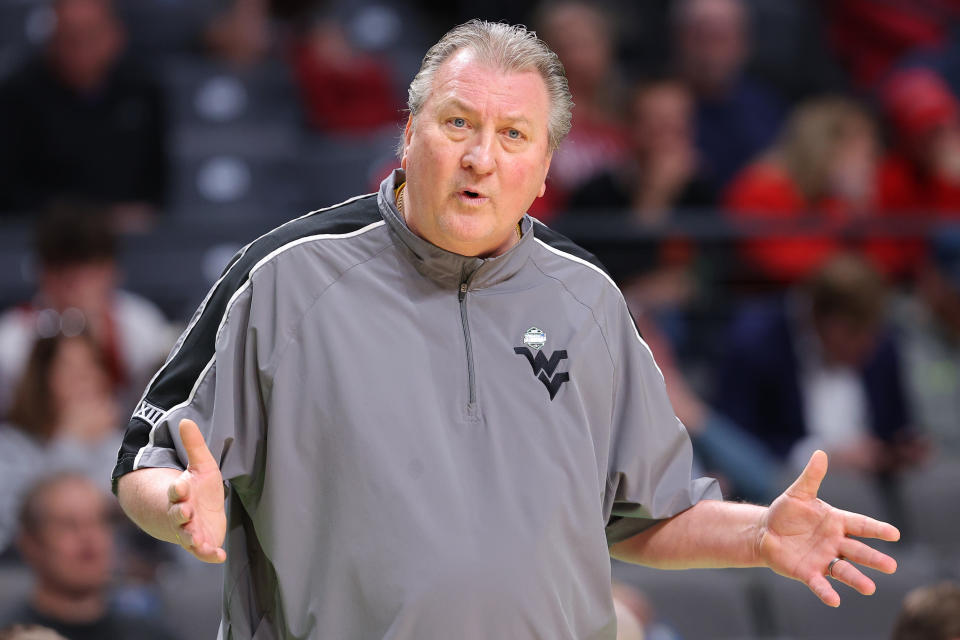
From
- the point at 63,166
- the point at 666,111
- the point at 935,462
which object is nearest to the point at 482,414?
the point at 935,462

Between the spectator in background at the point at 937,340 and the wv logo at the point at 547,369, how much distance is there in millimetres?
3843

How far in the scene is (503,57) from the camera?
208 cm

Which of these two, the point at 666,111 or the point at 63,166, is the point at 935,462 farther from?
the point at 63,166

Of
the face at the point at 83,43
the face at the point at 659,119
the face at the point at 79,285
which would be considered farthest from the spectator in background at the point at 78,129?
the face at the point at 659,119

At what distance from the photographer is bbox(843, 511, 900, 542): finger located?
6.61ft

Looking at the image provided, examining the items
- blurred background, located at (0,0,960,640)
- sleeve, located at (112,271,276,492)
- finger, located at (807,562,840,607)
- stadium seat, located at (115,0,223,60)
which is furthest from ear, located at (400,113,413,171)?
stadium seat, located at (115,0,223,60)

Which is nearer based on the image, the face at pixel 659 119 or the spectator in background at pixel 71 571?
the spectator in background at pixel 71 571

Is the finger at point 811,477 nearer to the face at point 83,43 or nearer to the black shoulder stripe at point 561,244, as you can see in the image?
the black shoulder stripe at point 561,244

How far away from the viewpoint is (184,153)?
6.70 metres

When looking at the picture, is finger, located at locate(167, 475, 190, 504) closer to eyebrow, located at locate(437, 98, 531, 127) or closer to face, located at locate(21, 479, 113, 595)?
eyebrow, located at locate(437, 98, 531, 127)

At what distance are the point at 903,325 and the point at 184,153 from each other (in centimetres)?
349

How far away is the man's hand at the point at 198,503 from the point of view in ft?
5.81

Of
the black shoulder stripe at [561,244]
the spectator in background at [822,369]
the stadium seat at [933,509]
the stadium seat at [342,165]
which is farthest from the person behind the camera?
the stadium seat at [342,165]

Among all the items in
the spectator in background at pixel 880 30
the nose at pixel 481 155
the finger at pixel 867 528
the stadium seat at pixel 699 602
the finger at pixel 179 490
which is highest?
the spectator in background at pixel 880 30
